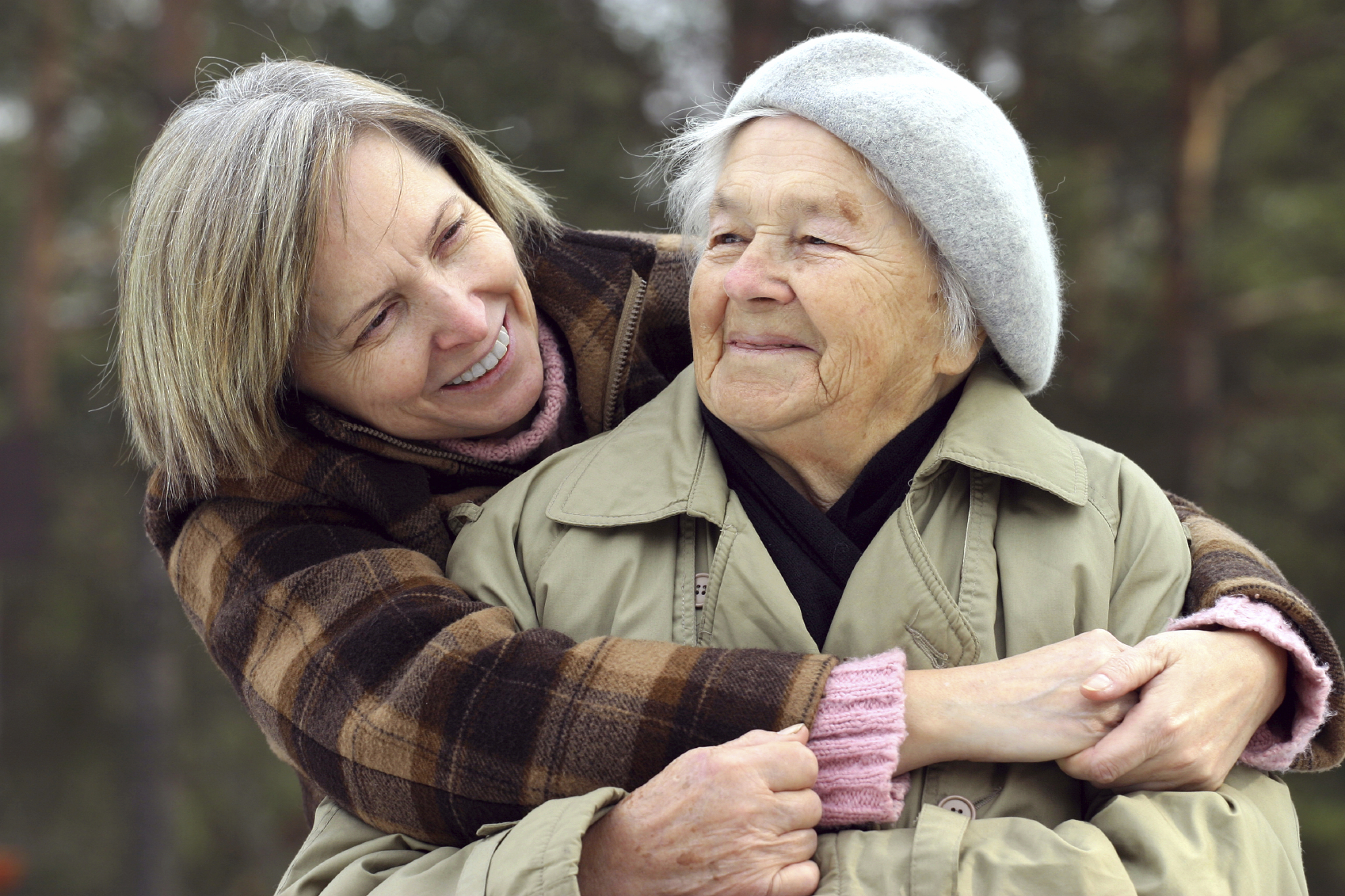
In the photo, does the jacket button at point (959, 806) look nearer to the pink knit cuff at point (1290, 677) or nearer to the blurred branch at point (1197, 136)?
the pink knit cuff at point (1290, 677)

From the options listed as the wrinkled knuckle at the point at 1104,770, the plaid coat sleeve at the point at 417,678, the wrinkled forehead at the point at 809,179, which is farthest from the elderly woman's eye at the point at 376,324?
the wrinkled knuckle at the point at 1104,770

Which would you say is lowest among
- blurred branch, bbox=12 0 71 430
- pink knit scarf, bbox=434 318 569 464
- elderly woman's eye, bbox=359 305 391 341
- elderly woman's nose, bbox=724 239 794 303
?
blurred branch, bbox=12 0 71 430

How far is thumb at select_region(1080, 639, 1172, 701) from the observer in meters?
1.81

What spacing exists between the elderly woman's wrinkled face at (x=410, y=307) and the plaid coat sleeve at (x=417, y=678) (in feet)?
0.61

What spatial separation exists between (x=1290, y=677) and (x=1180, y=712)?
333 millimetres

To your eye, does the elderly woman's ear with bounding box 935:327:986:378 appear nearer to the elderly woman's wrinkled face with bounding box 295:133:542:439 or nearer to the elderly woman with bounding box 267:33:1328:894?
the elderly woman with bounding box 267:33:1328:894

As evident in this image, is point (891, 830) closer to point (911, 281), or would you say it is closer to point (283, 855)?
point (911, 281)

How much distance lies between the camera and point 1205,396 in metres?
7.98

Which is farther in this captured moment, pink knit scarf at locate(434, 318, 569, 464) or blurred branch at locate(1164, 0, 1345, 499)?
blurred branch at locate(1164, 0, 1345, 499)

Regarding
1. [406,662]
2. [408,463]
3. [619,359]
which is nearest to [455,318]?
[408,463]

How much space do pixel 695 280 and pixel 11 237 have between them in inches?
453

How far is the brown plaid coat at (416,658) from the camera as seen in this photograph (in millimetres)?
1845

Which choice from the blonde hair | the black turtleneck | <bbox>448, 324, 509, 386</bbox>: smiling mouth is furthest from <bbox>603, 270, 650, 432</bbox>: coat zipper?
the blonde hair

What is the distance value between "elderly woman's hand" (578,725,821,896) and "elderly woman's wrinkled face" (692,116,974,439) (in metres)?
0.63
